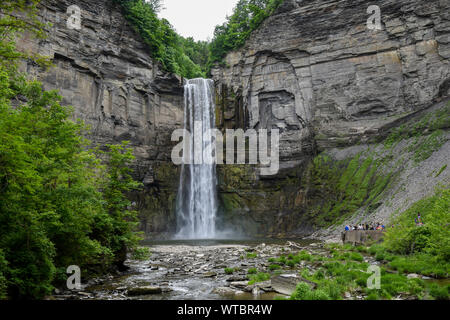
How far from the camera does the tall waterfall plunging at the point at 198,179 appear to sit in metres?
42.5

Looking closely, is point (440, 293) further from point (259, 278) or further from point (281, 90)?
point (281, 90)

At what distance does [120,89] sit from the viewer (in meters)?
42.1

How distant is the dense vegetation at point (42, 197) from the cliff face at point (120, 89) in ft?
89.8

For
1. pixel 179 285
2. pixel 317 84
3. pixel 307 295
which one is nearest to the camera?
pixel 307 295

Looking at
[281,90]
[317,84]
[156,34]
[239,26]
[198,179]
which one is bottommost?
[198,179]

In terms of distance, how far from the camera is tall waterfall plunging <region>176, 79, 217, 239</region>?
42.5 m

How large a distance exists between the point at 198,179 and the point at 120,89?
1618cm

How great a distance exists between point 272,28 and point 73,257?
45.4 metres

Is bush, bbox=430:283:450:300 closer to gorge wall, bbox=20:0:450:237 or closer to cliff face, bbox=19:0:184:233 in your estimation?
gorge wall, bbox=20:0:450:237

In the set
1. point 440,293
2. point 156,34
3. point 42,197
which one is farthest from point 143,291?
point 156,34

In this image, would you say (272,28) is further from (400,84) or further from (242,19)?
(400,84)

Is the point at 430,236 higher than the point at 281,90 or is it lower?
lower
